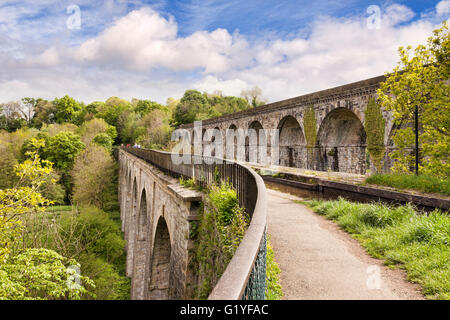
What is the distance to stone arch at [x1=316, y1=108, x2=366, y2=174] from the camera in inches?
559

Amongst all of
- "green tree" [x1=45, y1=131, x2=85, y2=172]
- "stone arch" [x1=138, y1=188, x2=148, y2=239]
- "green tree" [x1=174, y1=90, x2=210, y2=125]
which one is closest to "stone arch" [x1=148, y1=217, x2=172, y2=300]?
"stone arch" [x1=138, y1=188, x2=148, y2=239]

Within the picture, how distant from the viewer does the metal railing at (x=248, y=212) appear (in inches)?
50.1

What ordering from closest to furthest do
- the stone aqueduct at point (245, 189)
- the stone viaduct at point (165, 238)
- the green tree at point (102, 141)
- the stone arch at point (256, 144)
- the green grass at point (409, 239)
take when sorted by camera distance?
the stone aqueduct at point (245, 189) → the green grass at point (409, 239) → the stone viaduct at point (165, 238) → the stone arch at point (256, 144) → the green tree at point (102, 141)

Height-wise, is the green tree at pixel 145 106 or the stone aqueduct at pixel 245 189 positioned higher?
the green tree at pixel 145 106

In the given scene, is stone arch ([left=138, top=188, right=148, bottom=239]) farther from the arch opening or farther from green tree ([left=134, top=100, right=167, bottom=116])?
green tree ([left=134, top=100, right=167, bottom=116])

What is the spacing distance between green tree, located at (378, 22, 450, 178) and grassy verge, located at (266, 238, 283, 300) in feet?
21.9

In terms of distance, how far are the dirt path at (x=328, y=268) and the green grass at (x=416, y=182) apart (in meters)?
2.63

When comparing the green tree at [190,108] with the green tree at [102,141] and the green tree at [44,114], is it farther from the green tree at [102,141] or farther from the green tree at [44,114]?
the green tree at [44,114]

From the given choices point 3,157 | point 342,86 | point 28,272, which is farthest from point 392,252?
point 3,157

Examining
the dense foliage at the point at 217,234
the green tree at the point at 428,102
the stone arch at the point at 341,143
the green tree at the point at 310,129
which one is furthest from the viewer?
the green tree at the point at 310,129

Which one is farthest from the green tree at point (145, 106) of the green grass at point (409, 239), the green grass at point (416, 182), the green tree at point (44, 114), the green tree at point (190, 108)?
the green grass at point (409, 239)

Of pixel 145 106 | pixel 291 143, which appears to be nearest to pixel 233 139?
pixel 291 143

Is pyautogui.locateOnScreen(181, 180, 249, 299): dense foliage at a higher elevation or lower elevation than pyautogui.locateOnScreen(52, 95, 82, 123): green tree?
lower

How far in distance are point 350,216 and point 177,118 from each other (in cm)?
4561
